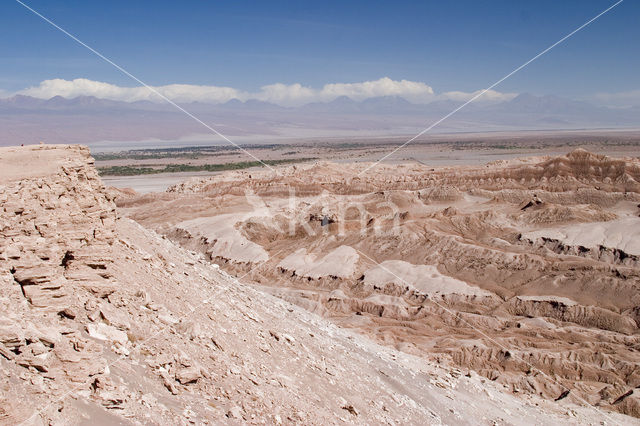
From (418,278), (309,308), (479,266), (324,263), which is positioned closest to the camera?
(309,308)

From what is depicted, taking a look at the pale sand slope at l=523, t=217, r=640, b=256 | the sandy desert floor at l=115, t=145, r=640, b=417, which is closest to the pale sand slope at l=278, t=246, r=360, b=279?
the sandy desert floor at l=115, t=145, r=640, b=417

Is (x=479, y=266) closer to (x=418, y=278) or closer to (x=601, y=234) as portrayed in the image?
(x=418, y=278)

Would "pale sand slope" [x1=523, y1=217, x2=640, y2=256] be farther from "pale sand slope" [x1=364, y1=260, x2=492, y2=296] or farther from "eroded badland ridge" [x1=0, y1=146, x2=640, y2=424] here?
"pale sand slope" [x1=364, y1=260, x2=492, y2=296]

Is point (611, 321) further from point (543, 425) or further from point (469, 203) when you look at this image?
point (469, 203)

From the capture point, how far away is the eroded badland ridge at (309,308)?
23.8 feet

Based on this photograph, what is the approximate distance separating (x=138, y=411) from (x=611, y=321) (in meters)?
20.8

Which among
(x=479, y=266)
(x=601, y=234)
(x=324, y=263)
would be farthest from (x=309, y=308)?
(x=601, y=234)

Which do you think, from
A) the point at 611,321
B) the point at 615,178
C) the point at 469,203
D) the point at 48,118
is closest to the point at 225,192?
the point at 469,203

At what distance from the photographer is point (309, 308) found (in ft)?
82.5

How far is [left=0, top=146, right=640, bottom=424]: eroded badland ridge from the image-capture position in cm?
725

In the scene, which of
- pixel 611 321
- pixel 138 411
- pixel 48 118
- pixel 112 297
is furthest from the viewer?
pixel 48 118

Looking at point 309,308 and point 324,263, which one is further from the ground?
point 324,263

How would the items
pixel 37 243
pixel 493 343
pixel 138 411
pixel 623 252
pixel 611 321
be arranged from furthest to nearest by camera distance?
pixel 623 252, pixel 611 321, pixel 493 343, pixel 37 243, pixel 138 411

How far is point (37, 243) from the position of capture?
8.08m
